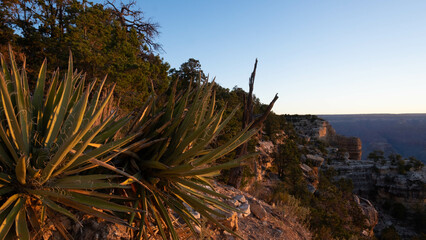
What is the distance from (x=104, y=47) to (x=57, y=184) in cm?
984

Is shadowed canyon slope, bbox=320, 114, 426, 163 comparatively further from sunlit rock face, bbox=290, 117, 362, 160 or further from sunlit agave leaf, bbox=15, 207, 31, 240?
sunlit agave leaf, bbox=15, 207, 31, 240

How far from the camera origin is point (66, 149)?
1403mm

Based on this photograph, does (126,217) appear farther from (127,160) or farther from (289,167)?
(289,167)

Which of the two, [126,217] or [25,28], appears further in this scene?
[25,28]

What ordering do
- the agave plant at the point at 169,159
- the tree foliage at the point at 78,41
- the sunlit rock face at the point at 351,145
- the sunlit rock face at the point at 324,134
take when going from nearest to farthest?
the agave plant at the point at 169,159 → the tree foliage at the point at 78,41 → the sunlit rock face at the point at 324,134 → the sunlit rock face at the point at 351,145

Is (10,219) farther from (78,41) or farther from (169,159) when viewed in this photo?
(78,41)

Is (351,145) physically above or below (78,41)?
below

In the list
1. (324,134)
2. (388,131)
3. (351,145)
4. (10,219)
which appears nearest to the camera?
(10,219)

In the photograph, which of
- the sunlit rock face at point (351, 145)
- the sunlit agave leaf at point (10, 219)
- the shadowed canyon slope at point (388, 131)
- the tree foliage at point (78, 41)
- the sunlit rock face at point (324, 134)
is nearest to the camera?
the sunlit agave leaf at point (10, 219)

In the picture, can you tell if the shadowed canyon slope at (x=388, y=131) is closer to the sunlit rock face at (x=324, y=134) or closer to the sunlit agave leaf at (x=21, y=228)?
the sunlit rock face at (x=324, y=134)

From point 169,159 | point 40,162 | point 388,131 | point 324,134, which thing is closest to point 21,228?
point 40,162

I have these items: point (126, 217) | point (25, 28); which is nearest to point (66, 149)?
point (126, 217)

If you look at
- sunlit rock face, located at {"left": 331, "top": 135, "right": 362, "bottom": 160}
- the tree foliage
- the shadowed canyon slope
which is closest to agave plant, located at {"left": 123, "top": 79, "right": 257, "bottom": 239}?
the tree foliage

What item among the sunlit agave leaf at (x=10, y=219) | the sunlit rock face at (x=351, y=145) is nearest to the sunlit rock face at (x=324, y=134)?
the sunlit rock face at (x=351, y=145)
